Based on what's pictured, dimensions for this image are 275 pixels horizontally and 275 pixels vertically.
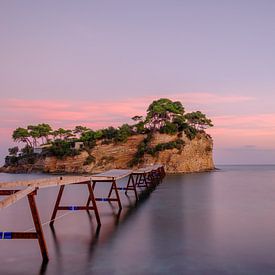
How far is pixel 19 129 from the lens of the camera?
77.6 metres

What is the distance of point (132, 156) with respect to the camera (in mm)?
58062

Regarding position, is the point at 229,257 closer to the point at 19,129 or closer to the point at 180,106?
the point at 180,106

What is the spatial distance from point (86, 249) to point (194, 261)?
189cm

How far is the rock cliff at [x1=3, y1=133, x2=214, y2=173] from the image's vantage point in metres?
55.8

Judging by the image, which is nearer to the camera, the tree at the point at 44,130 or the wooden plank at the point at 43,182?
the wooden plank at the point at 43,182

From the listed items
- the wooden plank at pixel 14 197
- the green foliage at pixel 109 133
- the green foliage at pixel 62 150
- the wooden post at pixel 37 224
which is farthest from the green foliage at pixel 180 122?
the wooden plank at pixel 14 197

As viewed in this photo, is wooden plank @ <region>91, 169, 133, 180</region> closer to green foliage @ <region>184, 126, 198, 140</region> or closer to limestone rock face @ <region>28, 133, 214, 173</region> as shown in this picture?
limestone rock face @ <region>28, 133, 214, 173</region>

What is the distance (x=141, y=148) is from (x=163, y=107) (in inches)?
385

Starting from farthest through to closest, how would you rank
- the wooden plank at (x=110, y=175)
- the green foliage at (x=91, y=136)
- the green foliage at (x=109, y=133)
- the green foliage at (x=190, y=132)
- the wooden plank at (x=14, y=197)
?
the green foliage at (x=91, y=136) < the green foliage at (x=109, y=133) < the green foliage at (x=190, y=132) < the wooden plank at (x=110, y=175) < the wooden plank at (x=14, y=197)

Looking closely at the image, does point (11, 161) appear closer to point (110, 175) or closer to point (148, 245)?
point (110, 175)

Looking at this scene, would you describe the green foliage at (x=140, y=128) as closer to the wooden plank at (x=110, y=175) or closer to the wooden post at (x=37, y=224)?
the wooden plank at (x=110, y=175)

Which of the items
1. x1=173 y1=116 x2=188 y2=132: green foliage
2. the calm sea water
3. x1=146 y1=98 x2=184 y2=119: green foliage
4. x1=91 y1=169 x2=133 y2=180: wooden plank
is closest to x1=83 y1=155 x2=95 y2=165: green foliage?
x1=146 y1=98 x2=184 y2=119: green foliage

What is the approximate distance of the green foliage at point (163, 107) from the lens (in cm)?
6247

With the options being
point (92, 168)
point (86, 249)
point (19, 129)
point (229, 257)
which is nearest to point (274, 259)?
point (229, 257)
